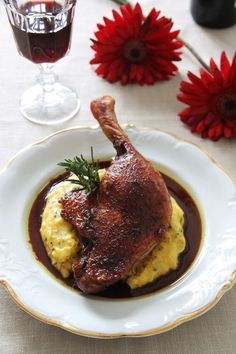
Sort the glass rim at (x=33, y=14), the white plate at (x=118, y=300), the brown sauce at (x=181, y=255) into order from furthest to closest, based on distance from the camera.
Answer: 1. the glass rim at (x=33, y=14)
2. the brown sauce at (x=181, y=255)
3. the white plate at (x=118, y=300)

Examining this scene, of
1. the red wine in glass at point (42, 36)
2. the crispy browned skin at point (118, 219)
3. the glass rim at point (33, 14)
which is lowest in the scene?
the crispy browned skin at point (118, 219)

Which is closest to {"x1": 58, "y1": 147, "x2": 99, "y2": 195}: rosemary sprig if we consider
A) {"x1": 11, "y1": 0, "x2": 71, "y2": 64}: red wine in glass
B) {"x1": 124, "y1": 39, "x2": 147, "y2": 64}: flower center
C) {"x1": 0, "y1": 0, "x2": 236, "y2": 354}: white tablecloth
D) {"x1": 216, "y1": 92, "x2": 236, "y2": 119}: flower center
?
{"x1": 0, "y1": 0, "x2": 236, "y2": 354}: white tablecloth

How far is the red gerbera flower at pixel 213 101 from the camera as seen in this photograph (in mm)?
1913

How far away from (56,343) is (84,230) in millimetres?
310

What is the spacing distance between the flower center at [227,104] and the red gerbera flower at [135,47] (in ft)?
1.09

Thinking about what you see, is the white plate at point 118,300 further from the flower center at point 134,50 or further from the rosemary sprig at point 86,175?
the flower center at point 134,50

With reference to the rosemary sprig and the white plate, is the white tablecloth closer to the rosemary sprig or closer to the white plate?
the white plate

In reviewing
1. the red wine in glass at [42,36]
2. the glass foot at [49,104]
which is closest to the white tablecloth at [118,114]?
the glass foot at [49,104]

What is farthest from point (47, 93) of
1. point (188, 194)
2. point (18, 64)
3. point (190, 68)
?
point (188, 194)

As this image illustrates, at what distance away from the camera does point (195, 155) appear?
1.70 meters

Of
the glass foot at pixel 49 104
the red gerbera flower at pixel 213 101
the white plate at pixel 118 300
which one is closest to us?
the white plate at pixel 118 300

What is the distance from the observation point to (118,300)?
129 centimetres

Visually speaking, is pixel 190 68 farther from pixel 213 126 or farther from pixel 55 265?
pixel 55 265

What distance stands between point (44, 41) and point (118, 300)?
41.4 inches
